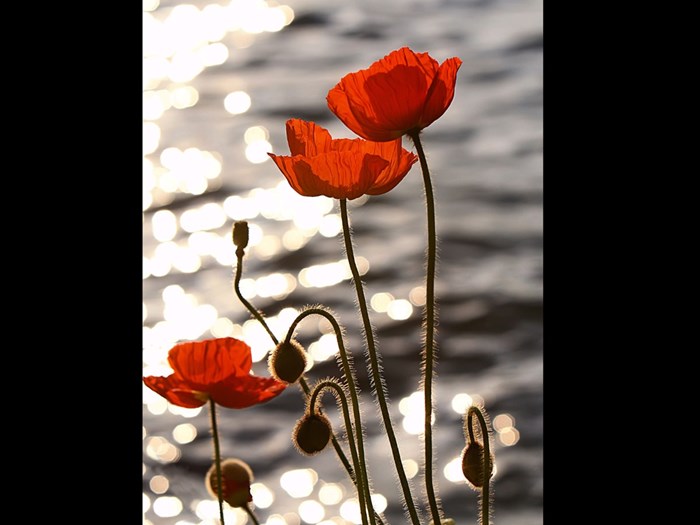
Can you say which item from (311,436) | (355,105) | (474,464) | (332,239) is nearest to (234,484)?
(311,436)

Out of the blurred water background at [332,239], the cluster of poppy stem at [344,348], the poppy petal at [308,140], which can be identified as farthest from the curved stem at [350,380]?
the blurred water background at [332,239]

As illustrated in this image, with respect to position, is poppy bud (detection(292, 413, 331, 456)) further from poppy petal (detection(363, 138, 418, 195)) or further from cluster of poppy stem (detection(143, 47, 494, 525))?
poppy petal (detection(363, 138, 418, 195))

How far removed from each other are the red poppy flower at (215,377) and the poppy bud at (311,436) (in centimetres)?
4

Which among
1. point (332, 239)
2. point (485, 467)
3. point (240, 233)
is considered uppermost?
point (332, 239)

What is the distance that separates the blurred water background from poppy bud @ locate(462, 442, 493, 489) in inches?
15.3

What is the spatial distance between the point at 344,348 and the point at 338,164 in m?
0.13

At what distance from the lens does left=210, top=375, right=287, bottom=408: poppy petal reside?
570 mm

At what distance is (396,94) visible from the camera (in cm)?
58

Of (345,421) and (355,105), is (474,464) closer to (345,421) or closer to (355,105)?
(345,421)

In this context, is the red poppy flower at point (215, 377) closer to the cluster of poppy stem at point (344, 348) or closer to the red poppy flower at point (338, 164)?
the cluster of poppy stem at point (344, 348)

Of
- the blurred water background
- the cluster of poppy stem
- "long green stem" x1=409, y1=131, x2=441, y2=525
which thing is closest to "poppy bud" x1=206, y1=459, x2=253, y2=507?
the cluster of poppy stem
